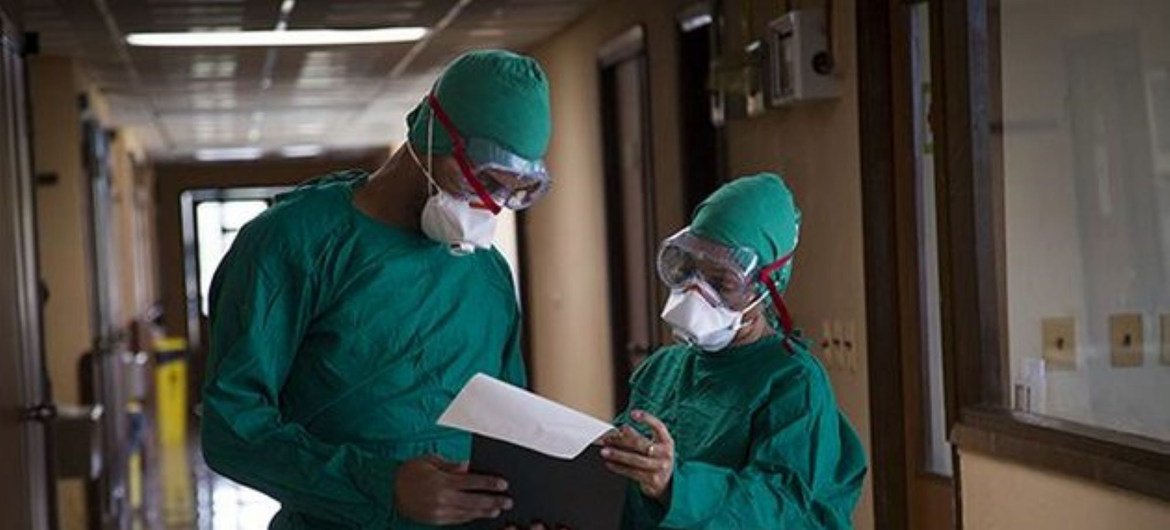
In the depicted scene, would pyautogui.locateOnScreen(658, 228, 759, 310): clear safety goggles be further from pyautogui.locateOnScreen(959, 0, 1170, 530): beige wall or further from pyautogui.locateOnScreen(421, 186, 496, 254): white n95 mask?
pyautogui.locateOnScreen(959, 0, 1170, 530): beige wall

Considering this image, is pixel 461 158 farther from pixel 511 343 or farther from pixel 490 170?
pixel 511 343

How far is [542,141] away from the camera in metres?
2.54

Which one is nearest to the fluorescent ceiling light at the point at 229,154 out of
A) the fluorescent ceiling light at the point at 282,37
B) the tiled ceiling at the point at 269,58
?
the tiled ceiling at the point at 269,58

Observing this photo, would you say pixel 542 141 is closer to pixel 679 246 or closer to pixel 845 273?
pixel 679 246

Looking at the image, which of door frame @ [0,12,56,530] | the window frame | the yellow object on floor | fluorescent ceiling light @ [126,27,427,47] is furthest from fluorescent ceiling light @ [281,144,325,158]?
the window frame

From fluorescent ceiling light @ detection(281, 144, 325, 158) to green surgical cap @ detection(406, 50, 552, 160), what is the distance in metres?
15.9

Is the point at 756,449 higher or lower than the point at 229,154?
lower

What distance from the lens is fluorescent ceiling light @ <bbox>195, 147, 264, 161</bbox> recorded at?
1869 cm

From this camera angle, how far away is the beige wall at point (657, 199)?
5.25 meters

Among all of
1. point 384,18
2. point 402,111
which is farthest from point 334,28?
point 402,111

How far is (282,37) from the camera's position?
876cm

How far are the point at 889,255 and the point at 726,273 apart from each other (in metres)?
2.45

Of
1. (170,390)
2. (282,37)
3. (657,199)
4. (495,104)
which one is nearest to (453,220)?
(495,104)

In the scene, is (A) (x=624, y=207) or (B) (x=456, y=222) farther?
(A) (x=624, y=207)
